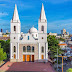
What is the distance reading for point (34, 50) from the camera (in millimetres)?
35781

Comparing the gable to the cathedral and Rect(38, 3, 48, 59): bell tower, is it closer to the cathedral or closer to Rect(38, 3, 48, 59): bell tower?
the cathedral

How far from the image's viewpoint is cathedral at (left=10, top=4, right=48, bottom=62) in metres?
35.7

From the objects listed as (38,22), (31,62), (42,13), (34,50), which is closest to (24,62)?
(31,62)

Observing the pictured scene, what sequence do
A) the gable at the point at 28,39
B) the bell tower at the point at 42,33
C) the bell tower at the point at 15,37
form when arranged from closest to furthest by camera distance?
the bell tower at the point at 42,33
the gable at the point at 28,39
the bell tower at the point at 15,37

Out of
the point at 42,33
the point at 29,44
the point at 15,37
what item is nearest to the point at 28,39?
the point at 29,44

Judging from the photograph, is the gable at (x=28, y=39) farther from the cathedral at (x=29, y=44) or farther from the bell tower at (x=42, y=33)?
the bell tower at (x=42, y=33)

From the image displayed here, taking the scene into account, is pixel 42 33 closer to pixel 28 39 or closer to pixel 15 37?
pixel 28 39

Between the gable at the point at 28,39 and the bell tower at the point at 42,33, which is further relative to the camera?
the gable at the point at 28,39

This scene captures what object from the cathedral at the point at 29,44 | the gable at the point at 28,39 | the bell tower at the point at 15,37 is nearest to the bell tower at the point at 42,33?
the cathedral at the point at 29,44

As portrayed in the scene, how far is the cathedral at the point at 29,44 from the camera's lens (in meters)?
35.7

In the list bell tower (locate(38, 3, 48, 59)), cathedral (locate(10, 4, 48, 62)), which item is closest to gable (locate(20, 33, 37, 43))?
cathedral (locate(10, 4, 48, 62))

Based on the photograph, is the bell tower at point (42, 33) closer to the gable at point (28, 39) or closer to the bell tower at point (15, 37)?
the gable at point (28, 39)

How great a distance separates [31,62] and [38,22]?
443 inches

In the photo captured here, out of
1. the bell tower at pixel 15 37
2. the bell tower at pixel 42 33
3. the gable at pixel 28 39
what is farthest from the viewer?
the bell tower at pixel 15 37
